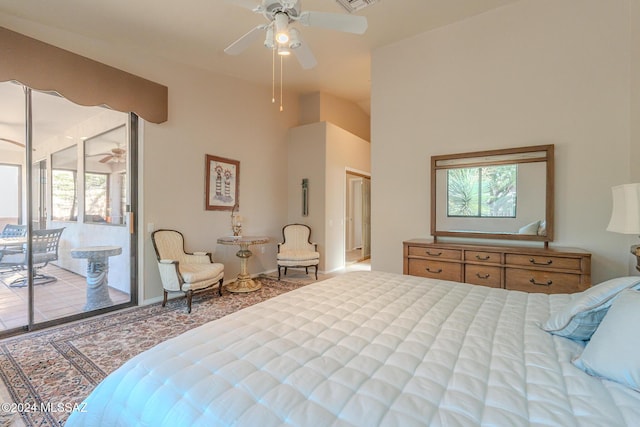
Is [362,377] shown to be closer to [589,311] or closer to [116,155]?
[589,311]

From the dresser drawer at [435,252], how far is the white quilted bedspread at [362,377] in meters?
1.64

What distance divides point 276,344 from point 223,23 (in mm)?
3582

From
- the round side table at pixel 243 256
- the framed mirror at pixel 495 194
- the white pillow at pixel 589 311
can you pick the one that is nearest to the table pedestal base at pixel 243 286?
the round side table at pixel 243 256

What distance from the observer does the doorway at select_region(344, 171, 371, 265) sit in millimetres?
7336

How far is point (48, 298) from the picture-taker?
3.15 metres

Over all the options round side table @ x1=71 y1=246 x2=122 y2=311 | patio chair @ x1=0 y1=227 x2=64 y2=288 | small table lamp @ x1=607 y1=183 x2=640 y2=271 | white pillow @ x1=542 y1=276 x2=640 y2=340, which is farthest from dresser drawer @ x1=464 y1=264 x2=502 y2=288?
patio chair @ x1=0 y1=227 x2=64 y2=288

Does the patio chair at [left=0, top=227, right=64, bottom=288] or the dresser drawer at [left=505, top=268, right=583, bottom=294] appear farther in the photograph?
the patio chair at [left=0, top=227, right=64, bottom=288]

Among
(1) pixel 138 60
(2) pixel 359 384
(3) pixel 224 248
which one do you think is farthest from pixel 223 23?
(2) pixel 359 384

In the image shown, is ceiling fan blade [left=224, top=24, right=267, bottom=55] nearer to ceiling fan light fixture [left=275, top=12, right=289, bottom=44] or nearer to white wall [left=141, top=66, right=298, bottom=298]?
ceiling fan light fixture [left=275, top=12, right=289, bottom=44]

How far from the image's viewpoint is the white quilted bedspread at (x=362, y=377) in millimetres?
805

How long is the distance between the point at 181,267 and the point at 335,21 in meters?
3.39

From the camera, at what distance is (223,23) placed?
10.7 ft

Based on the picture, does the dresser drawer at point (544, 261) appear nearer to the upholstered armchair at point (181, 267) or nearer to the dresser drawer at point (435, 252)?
the dresser drawer at point (435, 252)

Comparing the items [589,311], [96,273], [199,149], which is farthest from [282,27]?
[96,273]
